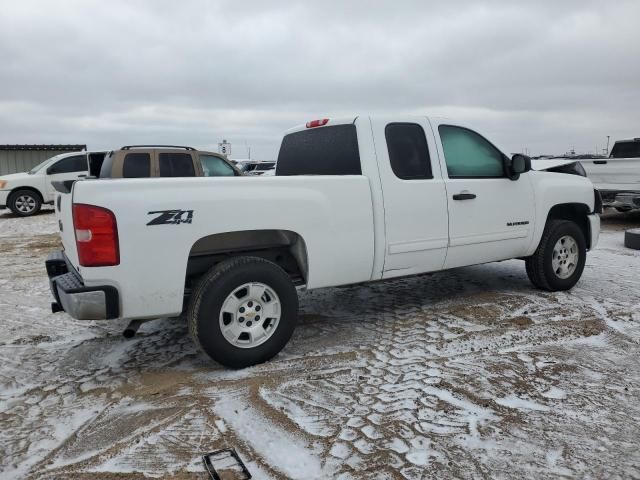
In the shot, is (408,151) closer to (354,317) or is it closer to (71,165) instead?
(354,317)

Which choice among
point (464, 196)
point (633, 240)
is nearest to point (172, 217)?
point (464, 196)

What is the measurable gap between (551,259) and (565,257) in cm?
28

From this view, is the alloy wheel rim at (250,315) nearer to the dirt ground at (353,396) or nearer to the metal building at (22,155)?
the dirt ground at (353,396)

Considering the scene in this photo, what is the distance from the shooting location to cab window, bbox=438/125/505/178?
4789 millimetres

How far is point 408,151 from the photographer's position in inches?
178

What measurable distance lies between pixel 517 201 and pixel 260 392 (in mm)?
3358

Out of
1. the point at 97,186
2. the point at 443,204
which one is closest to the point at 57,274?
the point at 97,186

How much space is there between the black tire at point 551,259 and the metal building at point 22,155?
22.9m

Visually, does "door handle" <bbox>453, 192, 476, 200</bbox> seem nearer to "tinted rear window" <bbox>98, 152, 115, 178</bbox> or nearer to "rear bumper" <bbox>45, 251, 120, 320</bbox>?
"rear bumper" <bbox>45, 251, 120, 320</bbox>

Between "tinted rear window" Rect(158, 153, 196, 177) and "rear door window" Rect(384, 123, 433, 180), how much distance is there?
20.7 feet

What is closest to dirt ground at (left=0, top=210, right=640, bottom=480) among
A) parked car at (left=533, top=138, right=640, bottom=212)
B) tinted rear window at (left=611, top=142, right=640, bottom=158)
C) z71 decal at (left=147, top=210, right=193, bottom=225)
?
z71 decal at (left=147, top=210, right=193, bottom=225)

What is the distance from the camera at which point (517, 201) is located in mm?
5172

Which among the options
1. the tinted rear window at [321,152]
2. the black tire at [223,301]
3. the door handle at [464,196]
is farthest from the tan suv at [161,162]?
the black tire at [223,301]

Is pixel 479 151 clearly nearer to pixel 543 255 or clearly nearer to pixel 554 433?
pixel 543 255
